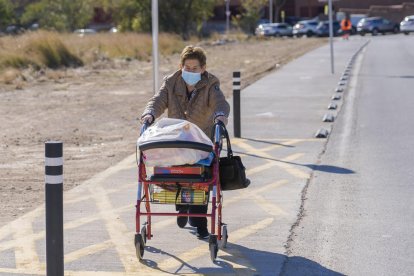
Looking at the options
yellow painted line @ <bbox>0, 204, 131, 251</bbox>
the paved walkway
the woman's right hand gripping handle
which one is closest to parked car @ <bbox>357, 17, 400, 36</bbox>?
the paved walkway

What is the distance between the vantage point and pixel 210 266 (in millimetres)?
7398

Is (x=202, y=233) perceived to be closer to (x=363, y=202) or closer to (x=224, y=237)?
(x=224, y=237)

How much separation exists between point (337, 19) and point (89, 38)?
4695 centimetres

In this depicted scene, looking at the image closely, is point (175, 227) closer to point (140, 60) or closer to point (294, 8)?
point (140, 60)

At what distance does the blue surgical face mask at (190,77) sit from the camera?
793cm

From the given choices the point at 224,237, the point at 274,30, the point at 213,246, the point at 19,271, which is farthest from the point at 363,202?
the point at 274,30

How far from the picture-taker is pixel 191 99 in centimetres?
809

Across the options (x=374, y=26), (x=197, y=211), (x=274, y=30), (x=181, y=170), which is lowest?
(x=197, y=211)

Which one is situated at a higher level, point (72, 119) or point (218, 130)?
point (218, 130)

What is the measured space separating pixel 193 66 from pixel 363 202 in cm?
303

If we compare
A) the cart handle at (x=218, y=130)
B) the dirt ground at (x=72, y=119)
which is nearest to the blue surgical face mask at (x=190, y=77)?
the cart handle at (x=218, y=130)

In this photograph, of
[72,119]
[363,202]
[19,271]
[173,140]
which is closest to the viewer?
[173,140]

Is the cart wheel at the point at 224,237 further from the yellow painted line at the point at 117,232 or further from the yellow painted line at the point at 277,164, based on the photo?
the yellow painted line at the point at 277,164

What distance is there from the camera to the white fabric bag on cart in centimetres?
713
